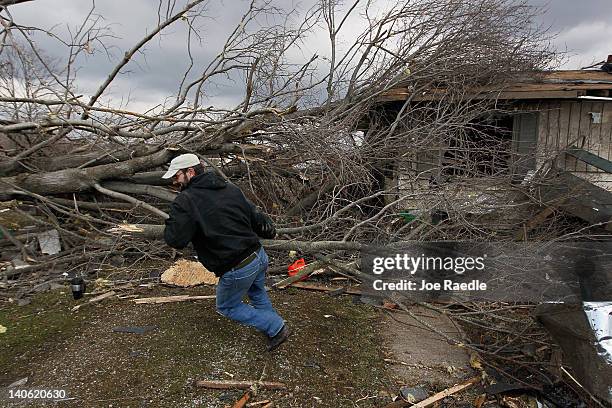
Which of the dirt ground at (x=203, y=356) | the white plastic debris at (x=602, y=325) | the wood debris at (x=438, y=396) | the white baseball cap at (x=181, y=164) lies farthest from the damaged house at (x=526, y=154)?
the white baseball cap at (x=181, y=164)

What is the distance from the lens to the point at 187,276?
15.6 feet

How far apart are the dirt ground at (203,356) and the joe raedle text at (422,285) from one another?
40 centimetres

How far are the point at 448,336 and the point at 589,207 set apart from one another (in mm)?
3641

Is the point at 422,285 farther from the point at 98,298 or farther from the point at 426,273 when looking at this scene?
the point at 98,298

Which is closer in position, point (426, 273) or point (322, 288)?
point (322, 288)

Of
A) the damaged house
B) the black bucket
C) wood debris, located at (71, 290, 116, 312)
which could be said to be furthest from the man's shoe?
the damaged house

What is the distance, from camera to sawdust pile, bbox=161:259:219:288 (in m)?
4.69

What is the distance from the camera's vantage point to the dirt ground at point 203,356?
8.98 ft

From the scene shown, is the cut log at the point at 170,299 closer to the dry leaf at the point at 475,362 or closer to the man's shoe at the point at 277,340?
the man's shoe at the point at 277,340

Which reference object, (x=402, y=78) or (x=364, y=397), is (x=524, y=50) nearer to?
(x=402, y=78)

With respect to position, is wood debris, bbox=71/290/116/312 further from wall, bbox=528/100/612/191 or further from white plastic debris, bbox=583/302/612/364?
wall, bbox=528/100/612/191


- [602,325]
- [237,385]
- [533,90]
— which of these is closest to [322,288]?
[237,385]

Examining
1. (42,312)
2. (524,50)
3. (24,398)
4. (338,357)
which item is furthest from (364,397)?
(524,50)

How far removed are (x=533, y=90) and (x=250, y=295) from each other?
5849 mm
